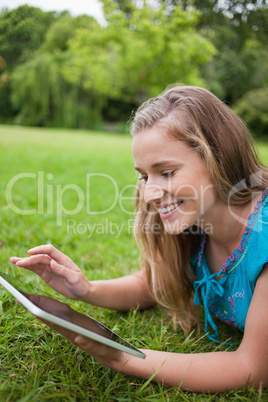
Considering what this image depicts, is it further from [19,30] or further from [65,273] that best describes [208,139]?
[19,30]

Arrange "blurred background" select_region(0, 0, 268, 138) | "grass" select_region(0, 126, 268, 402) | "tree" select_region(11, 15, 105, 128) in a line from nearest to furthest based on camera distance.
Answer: "grass" select_region(0, 126, 268, 402) → "tree" select_region(11, 15, 105, 128) → "blurred background" select_region(0, 0, 268, 138)

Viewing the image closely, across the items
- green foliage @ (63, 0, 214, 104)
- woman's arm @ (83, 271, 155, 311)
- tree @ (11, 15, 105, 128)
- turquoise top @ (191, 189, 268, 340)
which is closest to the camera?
turquoise top @ (191, 189, 268, 340)

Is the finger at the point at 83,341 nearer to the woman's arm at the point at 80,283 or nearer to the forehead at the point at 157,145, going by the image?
the woman's arm at the point at 80,283

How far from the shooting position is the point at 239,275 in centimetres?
135

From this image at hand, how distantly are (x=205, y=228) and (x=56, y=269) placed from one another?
25.2 inches

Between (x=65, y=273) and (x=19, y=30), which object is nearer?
(x=65, y=273)

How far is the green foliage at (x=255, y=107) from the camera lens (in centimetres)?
1814

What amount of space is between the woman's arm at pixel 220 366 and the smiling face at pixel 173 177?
0.37 meters

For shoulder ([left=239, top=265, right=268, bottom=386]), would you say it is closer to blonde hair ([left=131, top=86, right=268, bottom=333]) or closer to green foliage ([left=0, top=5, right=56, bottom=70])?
blonde hair ([left=131, top=86, right=268, bottom=333])

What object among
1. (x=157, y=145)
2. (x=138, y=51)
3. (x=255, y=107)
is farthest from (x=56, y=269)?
(x=255, y=107)

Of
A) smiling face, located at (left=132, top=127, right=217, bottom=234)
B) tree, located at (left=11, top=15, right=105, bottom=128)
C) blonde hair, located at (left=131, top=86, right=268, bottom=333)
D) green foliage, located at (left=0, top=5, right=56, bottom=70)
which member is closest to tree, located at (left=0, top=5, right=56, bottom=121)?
green foliage, located at (left=0, top=5, right=56, bottom=70)

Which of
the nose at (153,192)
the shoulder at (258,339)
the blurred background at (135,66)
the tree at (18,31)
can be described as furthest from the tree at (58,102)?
the shoulder at (258,339)

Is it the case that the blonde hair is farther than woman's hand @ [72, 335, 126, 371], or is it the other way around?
the blonde hair

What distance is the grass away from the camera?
109 cm
